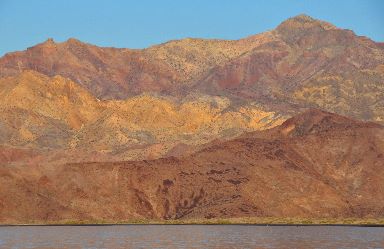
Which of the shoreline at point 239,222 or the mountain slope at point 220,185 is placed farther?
the mountain slope at point 220,185

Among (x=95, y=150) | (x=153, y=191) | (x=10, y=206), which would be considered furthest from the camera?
(x=95, y=150)

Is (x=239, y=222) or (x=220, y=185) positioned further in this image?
(x=220, y=185)

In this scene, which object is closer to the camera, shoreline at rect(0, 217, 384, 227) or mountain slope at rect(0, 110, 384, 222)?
shoreline at rect(0, 217, 384, 227)

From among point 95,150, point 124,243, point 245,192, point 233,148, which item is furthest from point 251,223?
point 95,150

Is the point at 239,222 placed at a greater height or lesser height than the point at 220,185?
lesser

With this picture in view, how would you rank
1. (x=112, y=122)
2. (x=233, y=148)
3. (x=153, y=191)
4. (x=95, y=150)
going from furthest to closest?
(x=112, y=122)
(x=95, y=150)
(x=233, y=148)
(x=153, y=191)

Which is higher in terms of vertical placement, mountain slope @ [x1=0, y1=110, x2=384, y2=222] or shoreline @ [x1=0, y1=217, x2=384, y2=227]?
mountain slope @ [x1=0, y1=110, x2=384, y2=222]

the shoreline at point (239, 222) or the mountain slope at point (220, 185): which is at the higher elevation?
the mountain slope at point (220, 185)

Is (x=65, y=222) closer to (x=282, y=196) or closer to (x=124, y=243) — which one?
(x=282, y=196)
